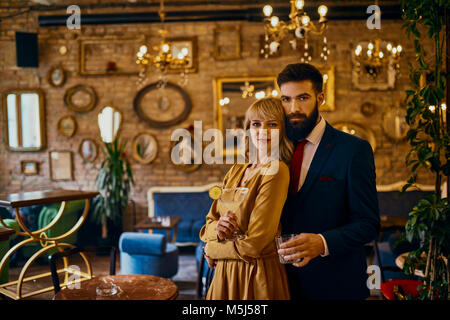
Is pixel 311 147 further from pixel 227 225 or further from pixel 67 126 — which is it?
pixel 67 126

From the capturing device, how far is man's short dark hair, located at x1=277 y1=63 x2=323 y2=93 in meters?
1.26

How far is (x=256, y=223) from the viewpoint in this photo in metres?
1.28

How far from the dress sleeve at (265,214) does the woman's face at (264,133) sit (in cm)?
8

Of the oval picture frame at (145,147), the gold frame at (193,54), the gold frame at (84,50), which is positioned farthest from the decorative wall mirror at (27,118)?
the gold frame at (193,54)

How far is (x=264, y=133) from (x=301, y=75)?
A: 233mm

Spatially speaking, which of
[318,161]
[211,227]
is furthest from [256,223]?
[318,161]

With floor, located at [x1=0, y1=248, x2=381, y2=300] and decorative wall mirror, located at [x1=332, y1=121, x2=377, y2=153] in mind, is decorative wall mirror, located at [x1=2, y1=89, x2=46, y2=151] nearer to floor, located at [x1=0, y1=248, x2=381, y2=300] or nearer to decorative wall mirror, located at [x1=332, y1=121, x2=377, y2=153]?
floor, located at [x1=0, y1=248, x2=381, y2=300]

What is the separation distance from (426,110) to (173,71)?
5236 millimetres

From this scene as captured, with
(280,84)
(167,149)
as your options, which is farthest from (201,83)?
(280,84)

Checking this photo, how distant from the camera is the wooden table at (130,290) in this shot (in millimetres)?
2002

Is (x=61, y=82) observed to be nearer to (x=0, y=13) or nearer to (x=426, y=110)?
(x=0, y=13)

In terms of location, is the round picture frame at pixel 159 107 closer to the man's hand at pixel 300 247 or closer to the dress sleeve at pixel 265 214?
the dress sleeve at pixel 265 214

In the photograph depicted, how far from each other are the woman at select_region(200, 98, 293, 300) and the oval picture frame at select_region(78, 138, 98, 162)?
529 cm

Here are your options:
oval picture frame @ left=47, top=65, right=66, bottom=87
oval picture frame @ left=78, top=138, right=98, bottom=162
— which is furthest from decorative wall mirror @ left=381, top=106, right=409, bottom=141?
oval picture frame @ left=47, top=65, right=66, bottom=87
